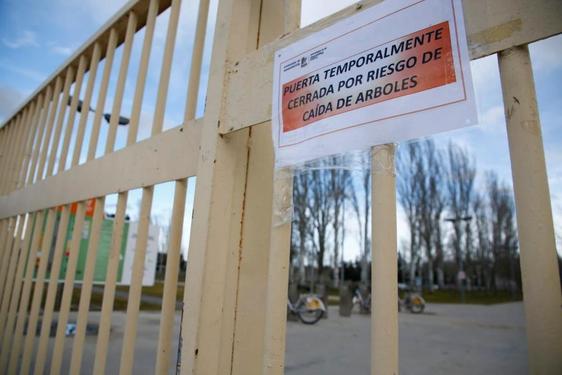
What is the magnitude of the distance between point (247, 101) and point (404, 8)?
1.55 ft

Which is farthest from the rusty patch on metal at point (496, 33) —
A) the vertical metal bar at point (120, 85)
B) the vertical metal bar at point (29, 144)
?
the vertical metal bar at point (29, 144)

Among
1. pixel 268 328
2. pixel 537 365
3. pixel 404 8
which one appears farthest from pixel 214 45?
pixel 537 365

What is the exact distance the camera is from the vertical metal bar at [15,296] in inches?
82.7

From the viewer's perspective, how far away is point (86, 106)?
189 cm

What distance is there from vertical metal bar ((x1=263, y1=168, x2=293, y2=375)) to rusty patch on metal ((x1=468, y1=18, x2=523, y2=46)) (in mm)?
478

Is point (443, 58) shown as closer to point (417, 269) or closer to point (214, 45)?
point (214, 45)

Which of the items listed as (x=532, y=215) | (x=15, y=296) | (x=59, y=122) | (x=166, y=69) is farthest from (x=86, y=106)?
(x=532, y=215)

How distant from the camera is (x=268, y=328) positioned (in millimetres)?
831

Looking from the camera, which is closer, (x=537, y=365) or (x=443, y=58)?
(x=537, y=365)

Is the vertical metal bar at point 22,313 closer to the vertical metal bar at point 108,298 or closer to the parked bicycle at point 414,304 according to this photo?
the vertical metal bar at point 108,298

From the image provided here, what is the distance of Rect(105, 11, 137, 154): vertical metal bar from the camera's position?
1.62 meters

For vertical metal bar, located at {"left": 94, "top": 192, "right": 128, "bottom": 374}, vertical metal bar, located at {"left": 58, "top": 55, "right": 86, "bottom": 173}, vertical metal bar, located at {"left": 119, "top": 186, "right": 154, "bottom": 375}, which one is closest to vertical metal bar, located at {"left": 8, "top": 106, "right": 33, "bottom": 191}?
vertical metal bar, located at {"left": 58, "top": 55, "right": 86, "bottom": 173}

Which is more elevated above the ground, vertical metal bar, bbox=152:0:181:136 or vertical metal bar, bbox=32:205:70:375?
vertical metal bar, bbox=152:0:181:136

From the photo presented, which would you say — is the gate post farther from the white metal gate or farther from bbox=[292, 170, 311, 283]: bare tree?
bbox=[292, 170, 311, 283]: bare tree
